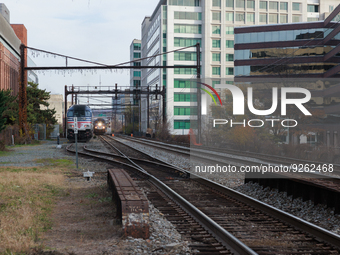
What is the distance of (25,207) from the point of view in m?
8.95

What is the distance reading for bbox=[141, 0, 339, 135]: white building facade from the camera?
88.3 m

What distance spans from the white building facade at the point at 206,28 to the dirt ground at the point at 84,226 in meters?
77.1

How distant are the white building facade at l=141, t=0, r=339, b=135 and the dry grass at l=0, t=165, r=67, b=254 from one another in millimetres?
74653

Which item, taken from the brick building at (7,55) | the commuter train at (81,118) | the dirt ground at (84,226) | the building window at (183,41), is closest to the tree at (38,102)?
the brick building at (7,55)

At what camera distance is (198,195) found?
1084cm

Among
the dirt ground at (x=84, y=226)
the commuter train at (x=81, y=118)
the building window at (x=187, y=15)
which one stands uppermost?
the building window at (x=187, y=15)

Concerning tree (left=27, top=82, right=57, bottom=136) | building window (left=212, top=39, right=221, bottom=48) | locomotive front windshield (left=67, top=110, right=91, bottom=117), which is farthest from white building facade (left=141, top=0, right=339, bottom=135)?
locomotive front windshield (left=67, top=110, right=91, bottom=117)

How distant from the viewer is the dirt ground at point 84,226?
19.8 feet

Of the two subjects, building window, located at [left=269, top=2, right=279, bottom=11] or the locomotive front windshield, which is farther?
building window, located at [left=269, top=2, right=279, bottom=11]

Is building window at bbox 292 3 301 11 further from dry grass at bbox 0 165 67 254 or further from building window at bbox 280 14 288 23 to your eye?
dry grass at bbox 0 165 67 254

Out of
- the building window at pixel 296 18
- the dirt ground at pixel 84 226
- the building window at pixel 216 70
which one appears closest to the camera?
the dirt ground at pixel 84 226

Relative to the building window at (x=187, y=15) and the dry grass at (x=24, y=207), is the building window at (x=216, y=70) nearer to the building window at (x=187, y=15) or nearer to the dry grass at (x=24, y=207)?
the building window at (x=187, y=15)

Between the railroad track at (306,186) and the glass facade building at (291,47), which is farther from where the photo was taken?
the glass facade building at (291,47)

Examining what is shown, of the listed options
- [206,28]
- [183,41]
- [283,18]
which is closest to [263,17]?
[283,18]
